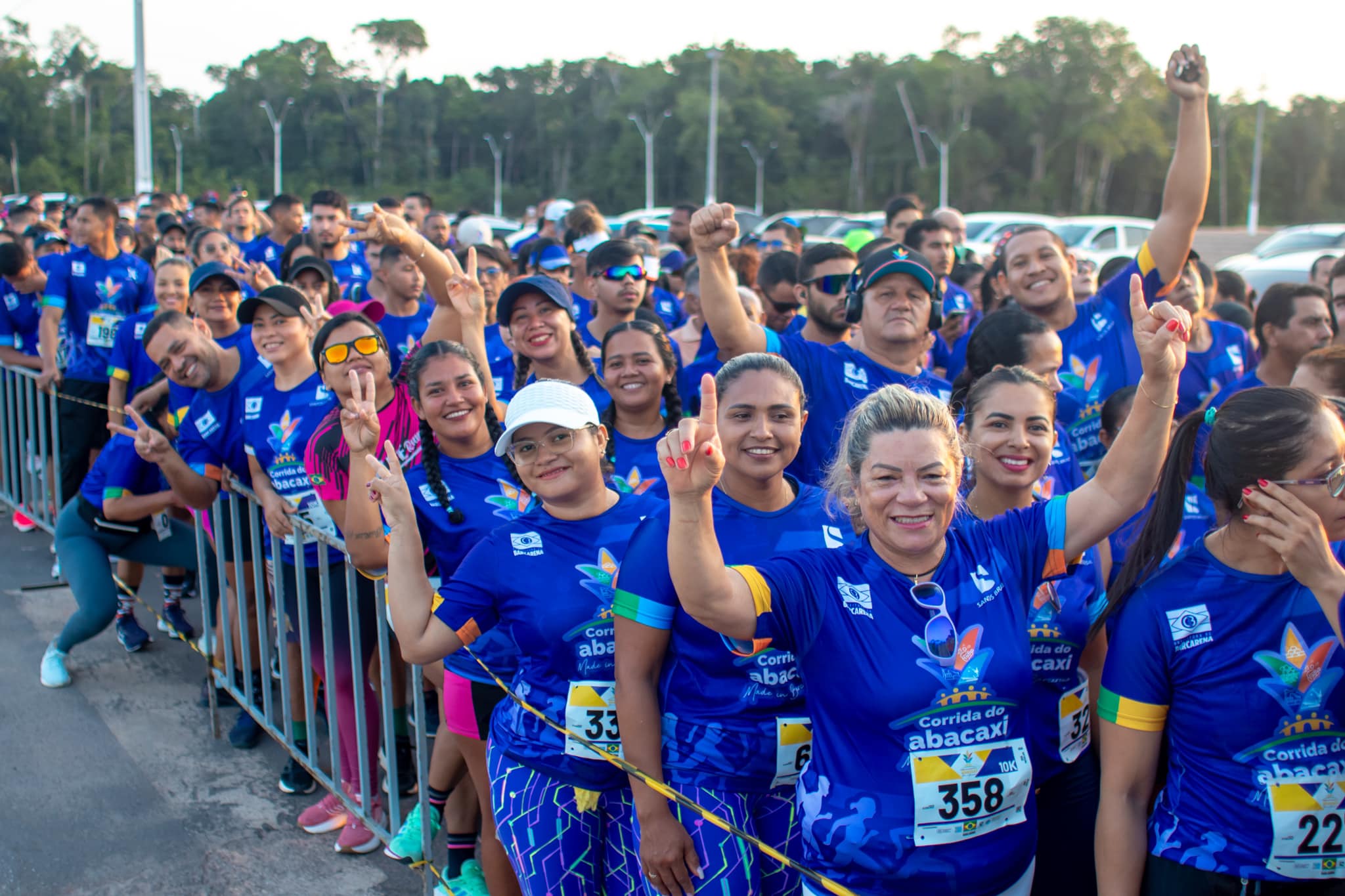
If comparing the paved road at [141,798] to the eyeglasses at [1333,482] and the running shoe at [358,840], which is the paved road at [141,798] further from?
the eyeglasses at [1333,482]

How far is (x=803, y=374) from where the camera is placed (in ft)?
13.4

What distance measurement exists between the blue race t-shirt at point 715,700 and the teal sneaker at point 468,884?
1.35 meters

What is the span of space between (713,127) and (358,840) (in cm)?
5353

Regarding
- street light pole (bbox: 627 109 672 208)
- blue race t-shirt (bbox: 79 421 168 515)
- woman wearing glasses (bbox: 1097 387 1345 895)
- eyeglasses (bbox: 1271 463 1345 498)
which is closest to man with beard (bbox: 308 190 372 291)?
blue race t-shirt (bbox: 79 421 168 515)

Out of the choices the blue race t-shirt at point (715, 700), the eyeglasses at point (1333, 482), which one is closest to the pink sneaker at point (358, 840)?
the blue race t-shirt at point (715, 700)

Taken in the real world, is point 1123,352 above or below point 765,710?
above

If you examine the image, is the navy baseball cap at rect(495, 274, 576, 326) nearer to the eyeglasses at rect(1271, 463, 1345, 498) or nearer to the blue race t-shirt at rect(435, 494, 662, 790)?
the blue race t-shirt at rect(435, 494, 662, 790)

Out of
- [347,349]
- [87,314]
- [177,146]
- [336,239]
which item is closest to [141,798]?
[347,349]

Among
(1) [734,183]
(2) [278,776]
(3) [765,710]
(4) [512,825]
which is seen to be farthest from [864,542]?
(1) [734,183]

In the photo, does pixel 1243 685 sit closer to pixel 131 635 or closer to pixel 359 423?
pixel 359 423

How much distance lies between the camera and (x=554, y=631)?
2869mm

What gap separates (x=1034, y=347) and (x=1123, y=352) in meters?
0.76

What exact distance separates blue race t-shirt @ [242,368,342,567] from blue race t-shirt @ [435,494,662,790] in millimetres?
1563

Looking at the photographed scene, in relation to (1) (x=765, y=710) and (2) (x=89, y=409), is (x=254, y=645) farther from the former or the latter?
(1) (x=765, y=710)
